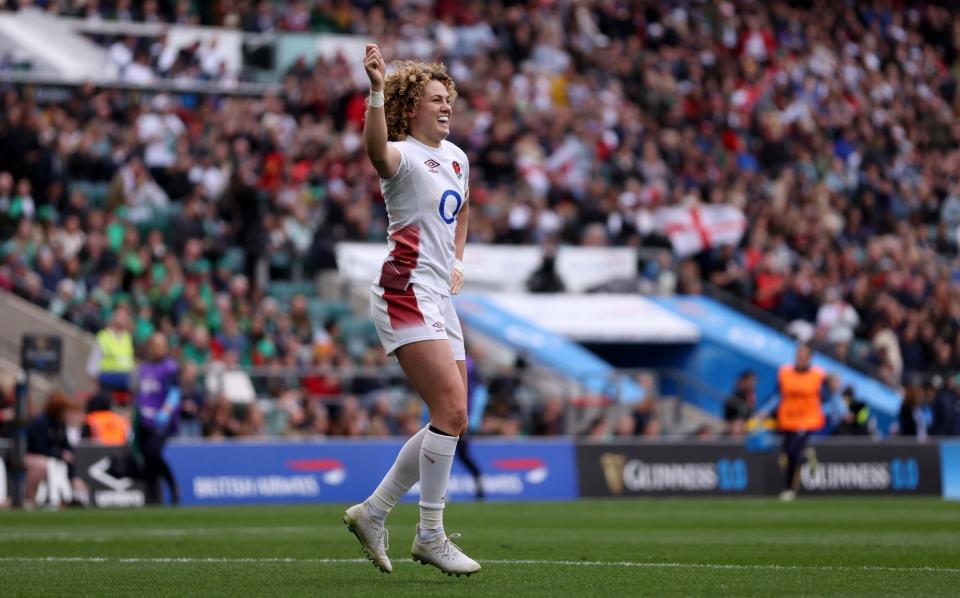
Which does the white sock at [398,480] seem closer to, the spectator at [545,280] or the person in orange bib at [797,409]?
the person in orange bib at [797,409]

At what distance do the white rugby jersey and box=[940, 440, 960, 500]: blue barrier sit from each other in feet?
59.5

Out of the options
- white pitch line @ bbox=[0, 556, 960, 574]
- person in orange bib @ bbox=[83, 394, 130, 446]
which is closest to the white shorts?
white pitch line @ bbox=[0, 556, 960, 574]

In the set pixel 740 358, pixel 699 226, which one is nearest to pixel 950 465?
pixel 740 358

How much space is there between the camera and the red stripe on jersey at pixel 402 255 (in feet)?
27.7

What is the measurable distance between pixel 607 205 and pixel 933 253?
7636mm

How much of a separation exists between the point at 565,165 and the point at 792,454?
11110 millimetres

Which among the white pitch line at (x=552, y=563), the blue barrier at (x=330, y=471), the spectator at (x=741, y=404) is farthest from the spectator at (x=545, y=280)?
the white pitch line at (x=552, y=563)

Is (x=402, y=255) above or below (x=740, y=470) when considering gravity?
above

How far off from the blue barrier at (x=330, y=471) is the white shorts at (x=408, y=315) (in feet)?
44.4

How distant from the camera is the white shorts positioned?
27.3ft

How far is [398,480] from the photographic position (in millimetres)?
8602

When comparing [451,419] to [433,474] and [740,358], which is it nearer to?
[433,474]

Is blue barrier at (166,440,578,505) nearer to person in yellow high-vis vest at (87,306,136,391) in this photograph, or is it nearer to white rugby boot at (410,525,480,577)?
person in yellow high-vis vest at (87,306,136,391)

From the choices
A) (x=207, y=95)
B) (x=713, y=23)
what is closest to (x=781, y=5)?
(x=713, y=23)
